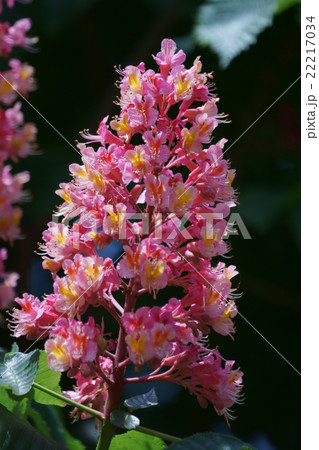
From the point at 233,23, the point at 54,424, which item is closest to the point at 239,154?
the point at 233,23

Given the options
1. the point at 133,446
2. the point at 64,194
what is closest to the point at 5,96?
the point at 64,194

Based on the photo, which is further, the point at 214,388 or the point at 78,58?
the point at 78,58

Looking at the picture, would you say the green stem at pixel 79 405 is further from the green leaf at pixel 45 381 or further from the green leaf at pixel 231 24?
the green leaf at pixel 231 24

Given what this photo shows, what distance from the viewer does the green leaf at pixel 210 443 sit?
77cm

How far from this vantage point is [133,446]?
0.93 meters

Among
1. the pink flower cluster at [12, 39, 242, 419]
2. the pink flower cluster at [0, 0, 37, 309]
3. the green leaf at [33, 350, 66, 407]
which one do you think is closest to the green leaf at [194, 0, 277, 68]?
the pink flower cluster at [0, 0, 37, 309]

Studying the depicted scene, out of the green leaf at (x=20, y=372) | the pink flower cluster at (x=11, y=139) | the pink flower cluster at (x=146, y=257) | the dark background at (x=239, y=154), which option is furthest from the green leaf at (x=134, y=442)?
the dark background at (x=239, y=154)

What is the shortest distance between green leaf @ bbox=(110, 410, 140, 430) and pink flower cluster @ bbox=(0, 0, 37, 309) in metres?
0.49

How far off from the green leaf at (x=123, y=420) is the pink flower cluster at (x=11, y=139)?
49 cm

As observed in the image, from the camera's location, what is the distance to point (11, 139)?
5.36 ft

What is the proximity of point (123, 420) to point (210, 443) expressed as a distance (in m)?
0.10

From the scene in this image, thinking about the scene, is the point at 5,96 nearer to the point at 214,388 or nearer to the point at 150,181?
the point at 150,181
